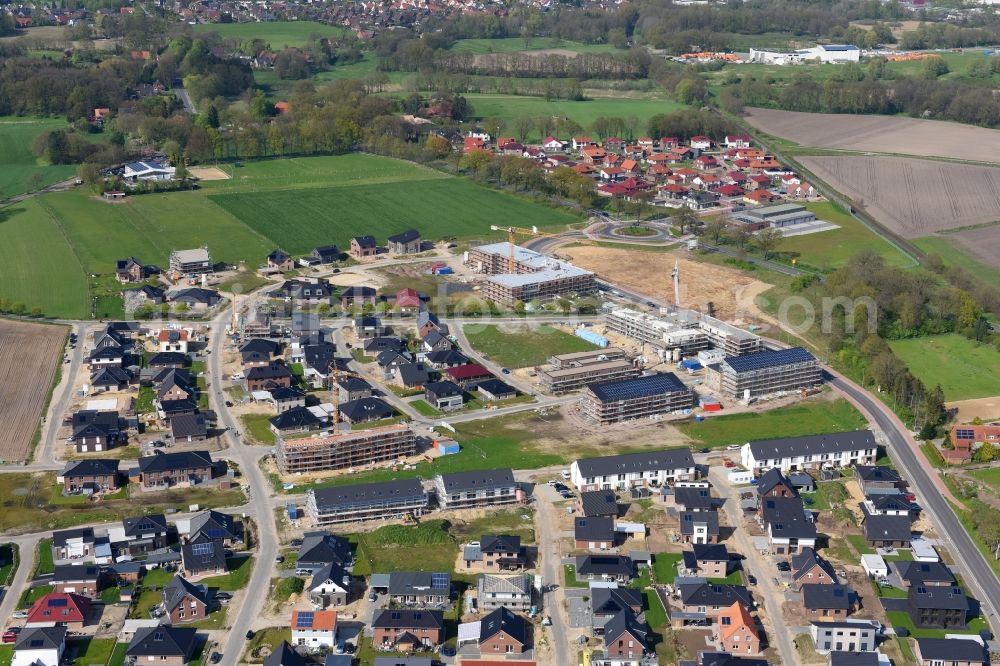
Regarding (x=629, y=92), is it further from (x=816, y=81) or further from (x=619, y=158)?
(x=619, y=158)

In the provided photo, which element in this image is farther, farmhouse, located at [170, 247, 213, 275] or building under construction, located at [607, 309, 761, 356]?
farmhouse, located at [170, 247, 213, 275]

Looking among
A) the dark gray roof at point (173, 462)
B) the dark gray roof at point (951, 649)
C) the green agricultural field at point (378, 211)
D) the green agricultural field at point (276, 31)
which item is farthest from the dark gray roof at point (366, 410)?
the green agricultural field at point (276, 31)

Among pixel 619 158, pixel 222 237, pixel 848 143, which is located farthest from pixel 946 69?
pixel 222 237

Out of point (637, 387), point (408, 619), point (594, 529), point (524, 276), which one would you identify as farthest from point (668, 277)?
point (408, 619)

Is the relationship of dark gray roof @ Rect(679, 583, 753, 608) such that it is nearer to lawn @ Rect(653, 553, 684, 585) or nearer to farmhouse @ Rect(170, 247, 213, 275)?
lawn @ Rect(653, 553, 684, 585)

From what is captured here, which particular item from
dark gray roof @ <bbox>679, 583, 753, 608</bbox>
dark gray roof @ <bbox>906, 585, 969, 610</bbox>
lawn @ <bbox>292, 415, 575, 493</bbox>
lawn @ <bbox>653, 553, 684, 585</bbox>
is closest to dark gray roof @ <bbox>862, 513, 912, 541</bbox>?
dark gray roof @ <bbox>906, 585, 969, 610</bbox>
